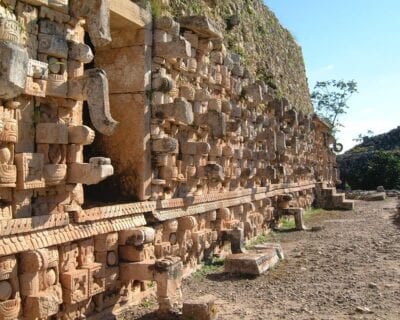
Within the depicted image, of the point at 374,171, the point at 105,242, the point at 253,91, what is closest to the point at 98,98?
the point at 105,242

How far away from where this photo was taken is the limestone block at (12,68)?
11.4 ft

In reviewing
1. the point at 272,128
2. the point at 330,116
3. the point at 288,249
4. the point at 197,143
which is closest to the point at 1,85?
the point at 197,143

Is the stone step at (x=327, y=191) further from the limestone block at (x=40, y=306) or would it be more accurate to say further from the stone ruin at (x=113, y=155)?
the limestone block at (x=40, y=306)

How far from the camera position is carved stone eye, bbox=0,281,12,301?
382 centimetres

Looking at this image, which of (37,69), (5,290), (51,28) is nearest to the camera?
(5,290)

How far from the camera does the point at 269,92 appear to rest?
11.8m

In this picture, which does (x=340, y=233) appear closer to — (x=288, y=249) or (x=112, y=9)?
(x=288, y=249)

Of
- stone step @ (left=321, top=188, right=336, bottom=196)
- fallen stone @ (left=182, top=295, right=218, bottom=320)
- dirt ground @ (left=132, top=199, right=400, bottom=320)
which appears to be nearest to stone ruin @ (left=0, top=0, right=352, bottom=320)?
fallen stone @ (left=182, top=295, right=218, bottom=320)

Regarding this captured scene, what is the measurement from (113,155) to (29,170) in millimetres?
2074

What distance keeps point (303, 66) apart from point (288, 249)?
1158 cm

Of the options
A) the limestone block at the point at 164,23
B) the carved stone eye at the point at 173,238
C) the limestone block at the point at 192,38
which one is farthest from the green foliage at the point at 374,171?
the limestone block at the point at 164,23

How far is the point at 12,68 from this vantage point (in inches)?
138

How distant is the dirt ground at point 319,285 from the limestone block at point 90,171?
1663 mm

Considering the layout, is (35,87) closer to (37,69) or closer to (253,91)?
(37,69)
